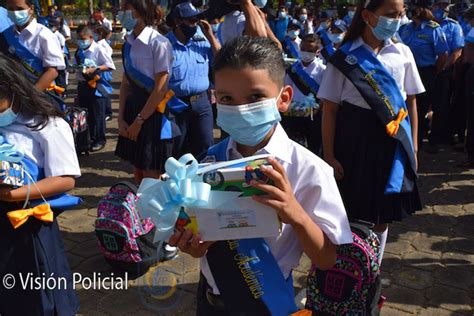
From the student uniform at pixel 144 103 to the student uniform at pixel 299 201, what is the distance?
2.15 metres

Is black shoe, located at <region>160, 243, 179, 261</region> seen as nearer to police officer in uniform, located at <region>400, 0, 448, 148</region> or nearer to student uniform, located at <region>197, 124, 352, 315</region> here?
student uniform, located at <region>197, 124, 352, 315</region>

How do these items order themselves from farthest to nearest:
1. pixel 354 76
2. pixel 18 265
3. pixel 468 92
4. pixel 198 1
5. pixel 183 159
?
pixel 468 92 → pixel 198 1 → pixel 354 76 → pixel 18 265 → pixel 183 159

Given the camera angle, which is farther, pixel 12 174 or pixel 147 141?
pixel 147 141

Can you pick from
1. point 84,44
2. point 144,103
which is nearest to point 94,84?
point 84,44

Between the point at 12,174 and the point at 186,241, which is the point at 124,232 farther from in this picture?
the point at 186,241

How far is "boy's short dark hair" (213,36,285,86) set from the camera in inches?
58.6

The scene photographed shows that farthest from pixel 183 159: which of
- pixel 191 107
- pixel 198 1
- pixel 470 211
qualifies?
pixel 470 211

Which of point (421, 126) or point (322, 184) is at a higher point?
point (322, 184)

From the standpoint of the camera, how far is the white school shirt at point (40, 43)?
4.34 meters

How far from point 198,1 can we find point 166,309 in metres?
2.89

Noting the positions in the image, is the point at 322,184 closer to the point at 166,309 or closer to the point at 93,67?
the point at 166,309

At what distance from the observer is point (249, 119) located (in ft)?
4.86

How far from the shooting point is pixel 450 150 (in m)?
6.97

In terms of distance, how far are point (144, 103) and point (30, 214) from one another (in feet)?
6.19
